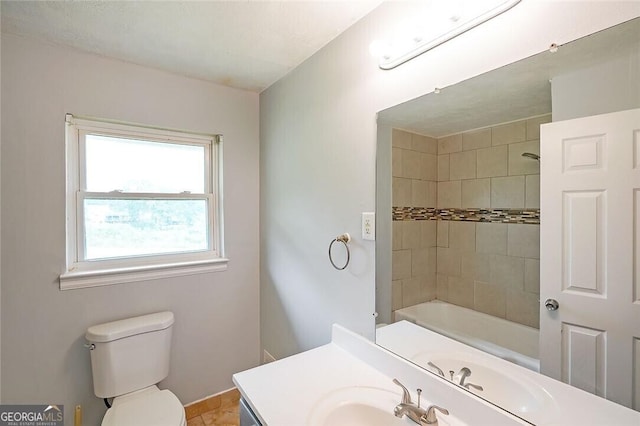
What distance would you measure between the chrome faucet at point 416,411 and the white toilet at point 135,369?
112 centimetres

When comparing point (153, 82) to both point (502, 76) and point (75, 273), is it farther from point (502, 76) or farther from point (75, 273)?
point (502, 76)

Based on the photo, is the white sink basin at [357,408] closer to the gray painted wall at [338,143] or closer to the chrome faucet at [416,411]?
the chrome faucet at [416,411]

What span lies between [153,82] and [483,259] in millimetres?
2107

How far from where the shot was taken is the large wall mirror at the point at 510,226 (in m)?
0.73

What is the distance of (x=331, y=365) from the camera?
1.29m

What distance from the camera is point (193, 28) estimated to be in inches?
58.0

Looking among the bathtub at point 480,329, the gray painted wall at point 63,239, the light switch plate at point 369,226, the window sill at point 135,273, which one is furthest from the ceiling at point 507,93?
the window sill at point 135,273

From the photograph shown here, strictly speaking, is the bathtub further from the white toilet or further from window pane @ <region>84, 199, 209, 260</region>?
window pane @ <region>84, 199, 209, 260</region>

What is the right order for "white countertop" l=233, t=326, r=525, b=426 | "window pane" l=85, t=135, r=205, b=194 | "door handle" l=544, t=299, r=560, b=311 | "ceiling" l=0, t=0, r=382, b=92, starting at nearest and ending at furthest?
"door handle" l=544, t=299, r=560, b=311 < "white countertop" l=233, t=326, r=525, b=426 < "ceiling" l=0, t=0, r=382, b=92 < "window pane" l=85, t=135, r=205, b=194

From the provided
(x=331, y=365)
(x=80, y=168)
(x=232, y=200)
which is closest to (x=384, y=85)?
(x=331, y=365)

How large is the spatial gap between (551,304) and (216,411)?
218 centimetres

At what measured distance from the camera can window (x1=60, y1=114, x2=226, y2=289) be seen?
179 cm

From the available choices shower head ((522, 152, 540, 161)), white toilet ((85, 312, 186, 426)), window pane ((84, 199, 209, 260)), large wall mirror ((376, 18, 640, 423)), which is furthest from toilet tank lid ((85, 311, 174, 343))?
shower head ((522, 152, 540, 161))

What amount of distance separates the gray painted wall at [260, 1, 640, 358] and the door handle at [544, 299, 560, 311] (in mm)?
586
